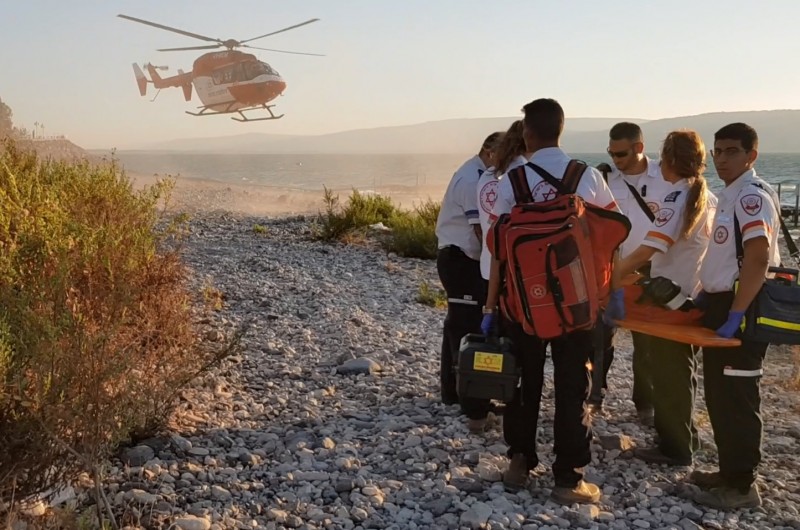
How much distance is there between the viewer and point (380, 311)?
8.07 meters

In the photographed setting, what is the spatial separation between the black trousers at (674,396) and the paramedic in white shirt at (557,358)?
2.49ft

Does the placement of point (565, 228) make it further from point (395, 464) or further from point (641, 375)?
point (641, 375)

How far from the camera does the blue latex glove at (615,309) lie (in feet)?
12.9

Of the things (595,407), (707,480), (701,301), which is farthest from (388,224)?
(707,480)

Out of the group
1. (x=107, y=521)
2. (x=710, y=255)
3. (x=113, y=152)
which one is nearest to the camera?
(x=107, y=521)

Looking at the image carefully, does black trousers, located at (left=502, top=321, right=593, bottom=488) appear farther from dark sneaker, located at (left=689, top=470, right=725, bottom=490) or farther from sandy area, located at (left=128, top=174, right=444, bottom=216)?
sandy area, located at (left=128, top=174, right=444, bottom=216)

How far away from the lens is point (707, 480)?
379 cm

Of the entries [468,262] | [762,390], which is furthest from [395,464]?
[762,390]

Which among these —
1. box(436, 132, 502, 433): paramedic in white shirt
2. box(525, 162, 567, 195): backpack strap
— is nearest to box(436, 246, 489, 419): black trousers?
box(436, 132, 502, 433): paramedic in white shirt

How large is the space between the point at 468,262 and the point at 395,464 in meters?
1.51

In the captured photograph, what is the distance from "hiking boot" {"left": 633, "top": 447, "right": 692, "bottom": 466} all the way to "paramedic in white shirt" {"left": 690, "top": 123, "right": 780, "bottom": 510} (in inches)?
15.6

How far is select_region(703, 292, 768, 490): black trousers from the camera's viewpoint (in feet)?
11.6

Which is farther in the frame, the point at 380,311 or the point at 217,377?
the point at 380,311

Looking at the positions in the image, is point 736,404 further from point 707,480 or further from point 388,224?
A: point 388,224
